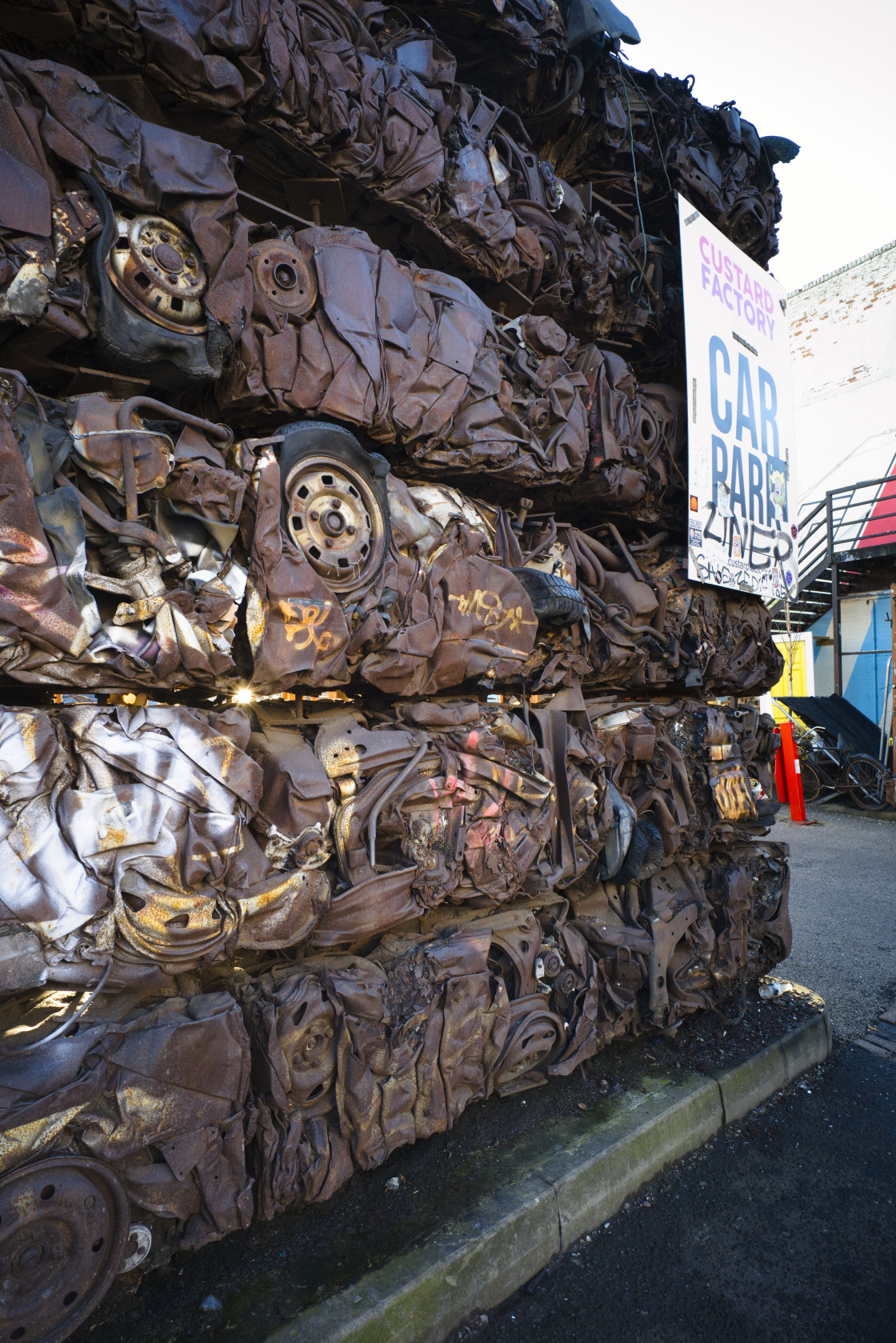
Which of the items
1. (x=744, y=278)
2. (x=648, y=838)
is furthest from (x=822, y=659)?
(x=648, y=838)

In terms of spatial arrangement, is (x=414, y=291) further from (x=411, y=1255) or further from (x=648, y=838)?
(x=411, y=1255)

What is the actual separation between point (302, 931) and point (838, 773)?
12.7 metres

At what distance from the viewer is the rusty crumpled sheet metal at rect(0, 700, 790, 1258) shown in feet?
5.90

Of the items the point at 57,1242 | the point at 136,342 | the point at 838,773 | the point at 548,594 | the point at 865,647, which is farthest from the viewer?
the point at 865,647

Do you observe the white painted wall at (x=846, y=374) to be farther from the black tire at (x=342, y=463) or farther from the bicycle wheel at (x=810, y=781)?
the black tire at (x=342, y=463)

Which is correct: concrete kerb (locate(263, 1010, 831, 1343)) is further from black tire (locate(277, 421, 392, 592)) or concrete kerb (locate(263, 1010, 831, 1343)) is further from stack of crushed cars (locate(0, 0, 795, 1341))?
black tire (locate(277, 421, 392, 592))

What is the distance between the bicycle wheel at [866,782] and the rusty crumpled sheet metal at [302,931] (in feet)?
32.4

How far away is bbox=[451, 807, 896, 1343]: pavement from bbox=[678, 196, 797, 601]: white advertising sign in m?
2.95

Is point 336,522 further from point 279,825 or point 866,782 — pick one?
point 866,782

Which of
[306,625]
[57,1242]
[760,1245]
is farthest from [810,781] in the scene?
[57,1242]

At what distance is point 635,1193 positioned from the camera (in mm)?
3004

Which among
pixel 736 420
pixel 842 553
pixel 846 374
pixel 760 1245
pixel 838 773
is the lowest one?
pixel 760 1245

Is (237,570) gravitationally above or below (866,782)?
above

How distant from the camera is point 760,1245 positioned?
279 cm
